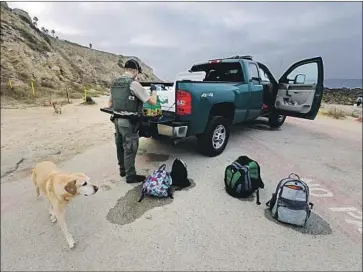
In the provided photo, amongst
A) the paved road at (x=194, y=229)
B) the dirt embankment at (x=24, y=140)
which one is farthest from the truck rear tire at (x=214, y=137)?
the dirt embankment at (x=24, y=140)

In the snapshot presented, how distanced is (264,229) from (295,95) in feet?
12.5

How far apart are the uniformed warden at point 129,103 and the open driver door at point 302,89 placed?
3.64 meters

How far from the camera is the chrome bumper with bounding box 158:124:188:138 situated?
331cm

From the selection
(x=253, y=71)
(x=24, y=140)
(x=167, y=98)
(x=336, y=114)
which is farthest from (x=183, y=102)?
(x=336, y=114)

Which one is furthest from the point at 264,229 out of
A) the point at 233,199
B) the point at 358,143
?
the point at 358,143

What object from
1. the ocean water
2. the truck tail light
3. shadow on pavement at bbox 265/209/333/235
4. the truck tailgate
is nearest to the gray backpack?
shadow on pavement at bbox 265/209/333/235

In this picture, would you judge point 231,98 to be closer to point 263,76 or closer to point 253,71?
point 253,71

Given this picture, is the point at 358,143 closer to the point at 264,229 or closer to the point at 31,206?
the point at 264,229

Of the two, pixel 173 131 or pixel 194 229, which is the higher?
pixel 173 131

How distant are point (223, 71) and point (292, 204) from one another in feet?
11.4

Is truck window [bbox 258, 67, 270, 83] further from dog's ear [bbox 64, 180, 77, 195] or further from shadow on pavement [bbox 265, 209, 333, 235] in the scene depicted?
dog's ear [bbox 64, 180, 77, 195]

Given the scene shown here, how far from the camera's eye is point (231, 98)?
4160 millimetres

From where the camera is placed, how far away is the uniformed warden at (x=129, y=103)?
8.55 ft

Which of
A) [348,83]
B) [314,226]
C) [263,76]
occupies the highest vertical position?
[263,76]
